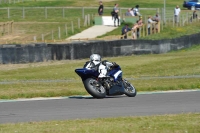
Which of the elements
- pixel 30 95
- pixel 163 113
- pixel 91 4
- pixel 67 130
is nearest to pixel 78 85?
pixel 30 95

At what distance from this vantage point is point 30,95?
1686cm

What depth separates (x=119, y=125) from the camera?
10898 mm

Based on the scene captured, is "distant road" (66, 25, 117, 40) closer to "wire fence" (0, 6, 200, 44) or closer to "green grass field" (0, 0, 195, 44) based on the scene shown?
"green grass field" (0, 0, 195, 44)

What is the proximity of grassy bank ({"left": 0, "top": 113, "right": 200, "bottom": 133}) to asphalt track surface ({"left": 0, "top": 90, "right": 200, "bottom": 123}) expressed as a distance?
3.14ft

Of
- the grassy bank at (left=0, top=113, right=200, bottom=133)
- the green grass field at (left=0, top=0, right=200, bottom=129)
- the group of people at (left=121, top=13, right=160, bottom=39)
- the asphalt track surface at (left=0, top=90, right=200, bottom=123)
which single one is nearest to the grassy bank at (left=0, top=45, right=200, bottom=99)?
the green grass field at (left=0, top=0, right=200, bottom=129)

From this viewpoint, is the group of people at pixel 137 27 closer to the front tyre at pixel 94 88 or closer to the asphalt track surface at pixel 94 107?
the asphalt track surface at pixel 94 107

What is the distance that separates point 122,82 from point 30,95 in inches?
89.5

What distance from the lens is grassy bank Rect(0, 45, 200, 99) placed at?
18.0m

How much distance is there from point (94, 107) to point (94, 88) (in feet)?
5.29

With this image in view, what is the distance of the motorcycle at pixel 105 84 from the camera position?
15.7 meters

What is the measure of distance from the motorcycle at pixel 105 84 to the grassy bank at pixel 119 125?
3742 mm

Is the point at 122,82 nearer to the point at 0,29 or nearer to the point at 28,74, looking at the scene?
the point at 28,74

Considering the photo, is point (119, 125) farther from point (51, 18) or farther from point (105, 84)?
point (51, 18)

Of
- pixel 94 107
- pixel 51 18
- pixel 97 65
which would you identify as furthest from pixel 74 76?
pixel 51 18
